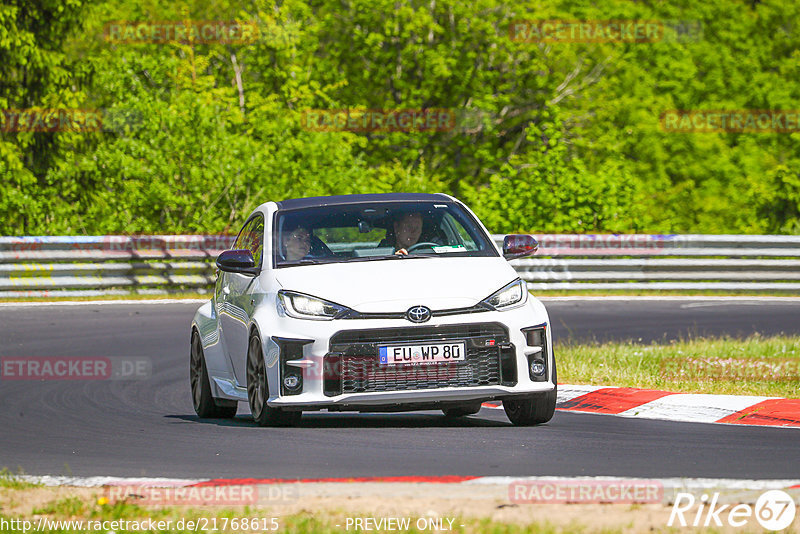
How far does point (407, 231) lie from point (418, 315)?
50.8 inches

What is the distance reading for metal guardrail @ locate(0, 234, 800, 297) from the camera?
76.4ft

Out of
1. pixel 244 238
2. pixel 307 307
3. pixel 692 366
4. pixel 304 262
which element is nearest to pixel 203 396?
pixel 244 238

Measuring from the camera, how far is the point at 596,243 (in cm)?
2439

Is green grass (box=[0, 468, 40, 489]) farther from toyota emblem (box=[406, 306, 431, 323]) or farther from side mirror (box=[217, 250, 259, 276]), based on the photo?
side mirror (box=[217, 250, 259, 276])

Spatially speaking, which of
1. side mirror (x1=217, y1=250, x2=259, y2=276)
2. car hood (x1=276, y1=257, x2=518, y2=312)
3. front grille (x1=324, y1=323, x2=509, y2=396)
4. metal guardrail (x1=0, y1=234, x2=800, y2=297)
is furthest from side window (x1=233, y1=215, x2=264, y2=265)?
metal guardrail (x1=0, y1=234, x2=800, y2=297)

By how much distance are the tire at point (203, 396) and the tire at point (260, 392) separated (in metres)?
1.31

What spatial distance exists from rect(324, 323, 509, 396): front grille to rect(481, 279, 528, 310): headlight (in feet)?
0.54

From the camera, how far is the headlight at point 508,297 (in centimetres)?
898

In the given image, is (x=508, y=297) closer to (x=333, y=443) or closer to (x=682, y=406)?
(x=333, y=443)

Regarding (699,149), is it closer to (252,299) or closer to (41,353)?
(41,353)

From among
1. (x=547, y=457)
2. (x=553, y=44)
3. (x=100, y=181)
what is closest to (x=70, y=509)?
(x=547, y=457)

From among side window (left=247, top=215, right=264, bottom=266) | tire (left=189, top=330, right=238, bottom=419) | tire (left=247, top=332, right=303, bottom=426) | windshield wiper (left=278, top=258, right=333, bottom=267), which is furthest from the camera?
tire (left=189, top=330, right=238, bottom=419)

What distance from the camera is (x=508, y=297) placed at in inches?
357

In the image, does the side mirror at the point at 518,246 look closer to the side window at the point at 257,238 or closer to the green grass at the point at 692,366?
the side window at the point at 257,238
